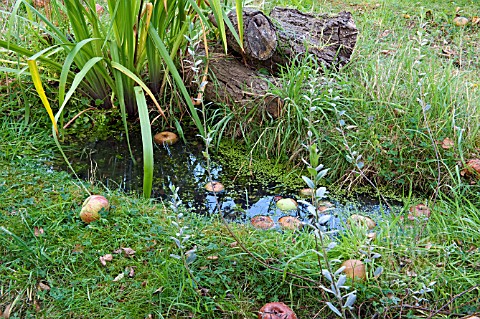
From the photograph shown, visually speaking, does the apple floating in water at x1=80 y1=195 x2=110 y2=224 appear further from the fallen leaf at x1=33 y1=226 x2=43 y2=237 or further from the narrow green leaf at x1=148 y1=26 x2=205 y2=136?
the narrow green leaf at x1=148 y1=26 x2=205 y2=136

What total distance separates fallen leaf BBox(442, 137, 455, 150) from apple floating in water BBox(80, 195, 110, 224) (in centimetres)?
190

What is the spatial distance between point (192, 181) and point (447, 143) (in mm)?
1486

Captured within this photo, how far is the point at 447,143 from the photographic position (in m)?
2.88

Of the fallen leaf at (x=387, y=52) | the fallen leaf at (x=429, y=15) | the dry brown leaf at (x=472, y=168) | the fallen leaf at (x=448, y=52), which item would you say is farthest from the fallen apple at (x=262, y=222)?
the fallen leaf at (x=429, y=15)

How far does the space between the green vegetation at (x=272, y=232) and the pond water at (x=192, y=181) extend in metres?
0.12

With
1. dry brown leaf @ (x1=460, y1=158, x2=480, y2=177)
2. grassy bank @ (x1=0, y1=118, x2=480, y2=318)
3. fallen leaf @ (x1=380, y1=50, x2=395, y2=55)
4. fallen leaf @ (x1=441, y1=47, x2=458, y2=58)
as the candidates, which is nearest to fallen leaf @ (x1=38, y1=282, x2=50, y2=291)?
grassy bank @ (x1=0, y1=118, x2=480, y2=318)

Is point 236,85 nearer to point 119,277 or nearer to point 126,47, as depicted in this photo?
point 126,47

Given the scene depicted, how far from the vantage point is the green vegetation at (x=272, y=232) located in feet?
6.38

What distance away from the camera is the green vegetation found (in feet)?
6.38

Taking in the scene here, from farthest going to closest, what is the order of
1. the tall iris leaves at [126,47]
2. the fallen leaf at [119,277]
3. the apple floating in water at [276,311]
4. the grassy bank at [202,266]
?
the tall iris leaves at [126,47] < the fallen leaf at [119,277] < the grassy bank at [202,266] < the apple floating in water at [276,311]

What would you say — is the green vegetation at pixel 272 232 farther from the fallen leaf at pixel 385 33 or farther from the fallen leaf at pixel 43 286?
the fallen leaf at pixel 385 33

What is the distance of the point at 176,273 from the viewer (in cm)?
206

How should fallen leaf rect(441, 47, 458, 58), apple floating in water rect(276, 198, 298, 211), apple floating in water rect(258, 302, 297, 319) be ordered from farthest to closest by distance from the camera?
fallen leaf rect(441, 47, 458, 58)
apple floating in water rect(276, 198, 298, 211)
apple floating in water rect(258, 302, 297, 319)

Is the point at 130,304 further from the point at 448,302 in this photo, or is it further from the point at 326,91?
the point at 326,91
